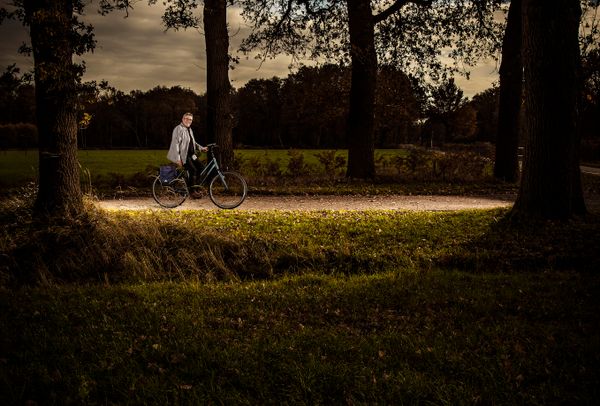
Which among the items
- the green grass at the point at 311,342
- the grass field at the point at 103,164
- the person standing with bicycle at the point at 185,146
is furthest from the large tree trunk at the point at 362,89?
the green grass at the point at 311,342

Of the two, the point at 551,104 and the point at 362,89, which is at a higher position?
the point at 362,89

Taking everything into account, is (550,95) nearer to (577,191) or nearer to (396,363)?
(577,191)

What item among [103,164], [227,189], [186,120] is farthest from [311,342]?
[103,164]

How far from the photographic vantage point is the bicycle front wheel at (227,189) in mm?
11945

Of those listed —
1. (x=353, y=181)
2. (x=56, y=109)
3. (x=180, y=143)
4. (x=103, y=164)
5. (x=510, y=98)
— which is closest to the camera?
(x=56, y=109)

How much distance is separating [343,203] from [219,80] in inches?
268

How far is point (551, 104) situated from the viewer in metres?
8.77

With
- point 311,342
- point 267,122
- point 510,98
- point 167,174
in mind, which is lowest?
point 311,342

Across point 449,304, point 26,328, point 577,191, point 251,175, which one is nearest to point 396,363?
point 449,304

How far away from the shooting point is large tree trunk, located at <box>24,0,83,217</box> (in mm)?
A: 8797

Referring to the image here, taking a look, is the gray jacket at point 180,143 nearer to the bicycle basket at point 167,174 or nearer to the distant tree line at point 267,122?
the bicycle basket at point 167,174

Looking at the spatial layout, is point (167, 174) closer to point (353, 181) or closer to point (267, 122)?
point (353, 181)

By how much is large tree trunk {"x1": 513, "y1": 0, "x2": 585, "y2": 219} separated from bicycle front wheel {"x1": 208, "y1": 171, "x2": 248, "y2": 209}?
675 cm

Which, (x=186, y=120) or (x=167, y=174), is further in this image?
(x=167, y=174)
